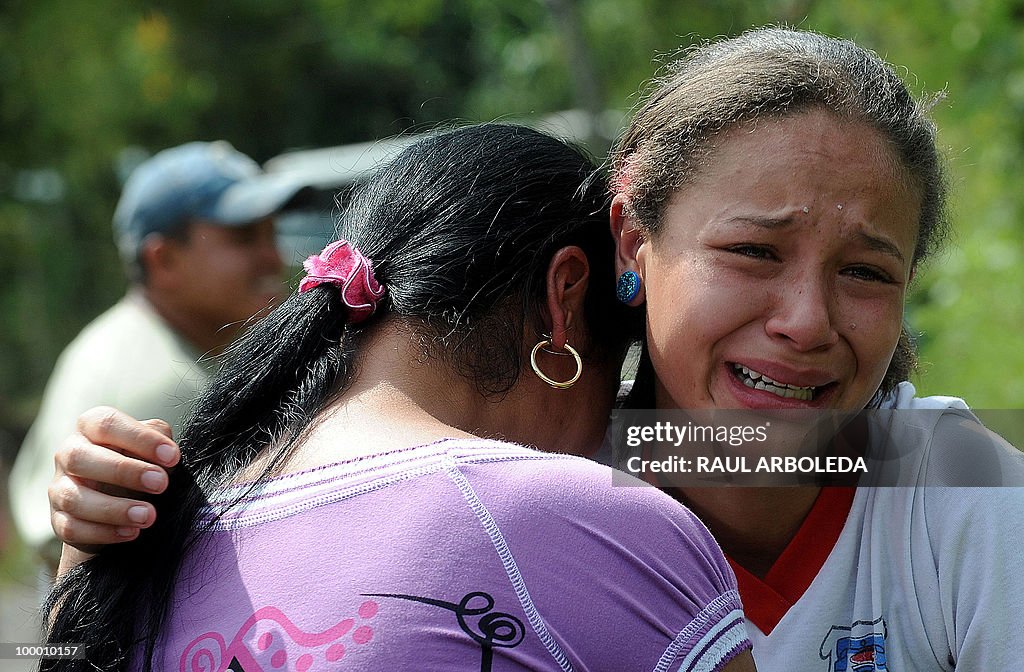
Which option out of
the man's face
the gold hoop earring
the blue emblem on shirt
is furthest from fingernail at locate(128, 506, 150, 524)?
the man's face

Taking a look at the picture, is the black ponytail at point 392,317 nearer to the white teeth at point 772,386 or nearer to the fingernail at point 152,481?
the fingernail at point 152,481

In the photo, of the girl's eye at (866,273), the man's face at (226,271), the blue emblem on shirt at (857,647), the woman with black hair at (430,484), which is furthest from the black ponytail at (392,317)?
the man's face at (226,271)

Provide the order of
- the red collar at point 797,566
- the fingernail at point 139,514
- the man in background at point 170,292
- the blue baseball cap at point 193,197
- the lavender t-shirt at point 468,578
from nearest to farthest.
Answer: the lavender t-shirt at point 468,578, the fingernail at point 139,514, the red collar at point 797,566, the man in background at point 170,292, the blue baseball cap at point 193,197

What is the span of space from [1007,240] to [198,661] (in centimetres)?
449

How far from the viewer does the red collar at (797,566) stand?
2.15m

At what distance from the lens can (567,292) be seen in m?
2.14

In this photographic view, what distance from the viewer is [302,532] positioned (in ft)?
5.34

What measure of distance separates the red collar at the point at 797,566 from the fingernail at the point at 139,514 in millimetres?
1082

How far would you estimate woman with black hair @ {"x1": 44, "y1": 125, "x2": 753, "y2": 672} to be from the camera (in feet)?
5.03

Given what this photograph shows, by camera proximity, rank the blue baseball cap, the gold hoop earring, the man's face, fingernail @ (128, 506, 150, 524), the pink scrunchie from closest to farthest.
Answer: fingernail @ (128, 506, 150, 524) → the pink scrunchie → the gold hoop earring → the man's face → the blue baseball cap

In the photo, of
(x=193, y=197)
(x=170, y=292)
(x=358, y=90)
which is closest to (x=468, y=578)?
(x=170, y=292)

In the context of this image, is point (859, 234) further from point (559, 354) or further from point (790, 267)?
point (559, 354)

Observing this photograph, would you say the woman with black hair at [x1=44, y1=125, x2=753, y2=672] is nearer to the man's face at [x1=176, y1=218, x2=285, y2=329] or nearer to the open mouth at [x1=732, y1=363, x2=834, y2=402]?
A: the open mouth at [x1=732, y1=363, x2=834, y2=402]

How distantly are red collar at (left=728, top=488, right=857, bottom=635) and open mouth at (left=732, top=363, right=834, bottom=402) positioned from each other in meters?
0.23
